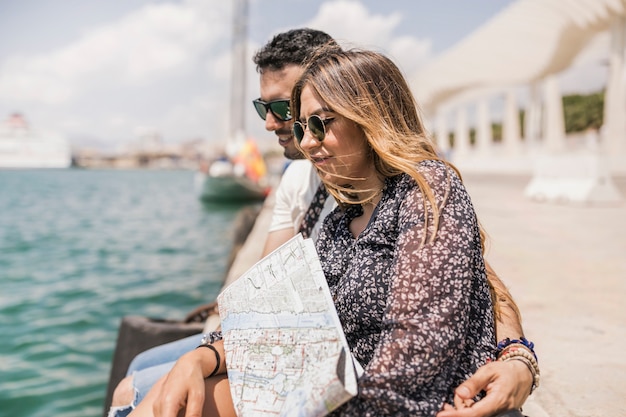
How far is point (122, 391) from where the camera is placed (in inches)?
81.3

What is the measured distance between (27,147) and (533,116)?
295 feet

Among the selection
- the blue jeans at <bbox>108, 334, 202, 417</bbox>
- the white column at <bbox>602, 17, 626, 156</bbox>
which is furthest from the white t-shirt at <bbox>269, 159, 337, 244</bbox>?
the white column at <bbox>602, 17, 626, 156</bbox>

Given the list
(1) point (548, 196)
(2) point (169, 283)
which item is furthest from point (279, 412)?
(1) point (548, 196)

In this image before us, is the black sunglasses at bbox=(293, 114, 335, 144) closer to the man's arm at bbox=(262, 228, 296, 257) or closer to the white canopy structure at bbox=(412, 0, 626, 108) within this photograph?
the man's arm at bbox=(262, 228, 296, 257)

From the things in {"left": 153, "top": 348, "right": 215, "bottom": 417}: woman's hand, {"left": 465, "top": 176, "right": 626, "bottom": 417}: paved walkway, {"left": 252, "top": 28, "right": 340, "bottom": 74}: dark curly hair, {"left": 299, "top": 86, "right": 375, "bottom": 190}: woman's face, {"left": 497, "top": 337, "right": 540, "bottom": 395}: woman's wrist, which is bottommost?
{"left": 465, "top": 176, "right": 626, "bottom": 417}: paved walkway

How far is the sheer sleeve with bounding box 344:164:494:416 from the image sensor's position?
1.25m

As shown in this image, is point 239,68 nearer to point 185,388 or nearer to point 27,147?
point 185,388

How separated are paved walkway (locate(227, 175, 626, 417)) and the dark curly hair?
1.21m

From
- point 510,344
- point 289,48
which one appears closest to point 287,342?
point 510,344

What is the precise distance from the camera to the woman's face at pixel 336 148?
1623 millimetres

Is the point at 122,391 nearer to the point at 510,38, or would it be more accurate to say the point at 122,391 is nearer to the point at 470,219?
the point at 470,219

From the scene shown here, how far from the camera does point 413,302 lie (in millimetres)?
1290

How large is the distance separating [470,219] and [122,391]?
4.53 ft

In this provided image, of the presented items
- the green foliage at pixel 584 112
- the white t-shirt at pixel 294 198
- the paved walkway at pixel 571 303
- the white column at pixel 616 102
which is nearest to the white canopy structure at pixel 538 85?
the white column at pixel 616 102
